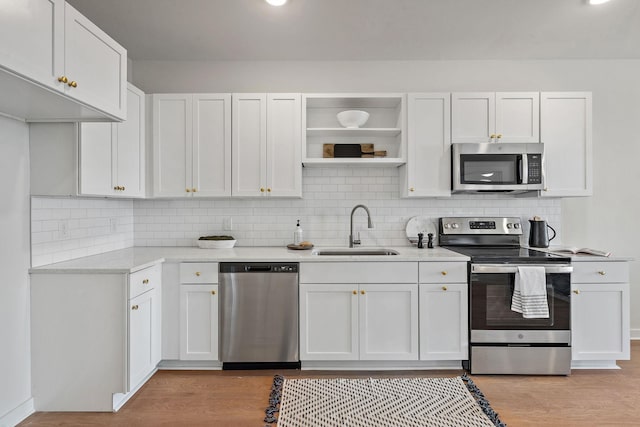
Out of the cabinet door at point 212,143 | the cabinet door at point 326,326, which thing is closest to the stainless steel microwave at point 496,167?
the cabinet door at point 326,326

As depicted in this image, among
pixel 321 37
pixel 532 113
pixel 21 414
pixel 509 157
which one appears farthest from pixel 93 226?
pixel 532 113

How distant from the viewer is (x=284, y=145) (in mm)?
3166

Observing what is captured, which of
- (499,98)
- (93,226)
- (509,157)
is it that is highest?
(499,98)

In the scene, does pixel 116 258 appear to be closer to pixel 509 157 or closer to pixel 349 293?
pixel 349 293

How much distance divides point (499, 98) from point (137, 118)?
3.02m

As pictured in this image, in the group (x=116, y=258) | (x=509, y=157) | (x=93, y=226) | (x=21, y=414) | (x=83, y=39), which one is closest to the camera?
(x=83, y=39)

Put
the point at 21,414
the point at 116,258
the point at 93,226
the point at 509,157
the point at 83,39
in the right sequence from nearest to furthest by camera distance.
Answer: the point at 83,39, the point at 21,414, the point at 116,258, the point at 93,226, the point at 509,157

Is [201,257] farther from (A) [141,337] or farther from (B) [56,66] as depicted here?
(B) [56,66]

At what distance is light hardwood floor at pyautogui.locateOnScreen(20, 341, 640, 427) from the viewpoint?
7.25 ft

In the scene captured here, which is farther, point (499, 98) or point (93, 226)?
point (499, 98)

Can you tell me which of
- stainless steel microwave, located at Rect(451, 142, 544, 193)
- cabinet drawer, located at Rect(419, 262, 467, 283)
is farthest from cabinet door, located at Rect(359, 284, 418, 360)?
stainless steel microwave, located at Rect(451, 142, 544, 193)

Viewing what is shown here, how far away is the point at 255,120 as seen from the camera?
3.16m

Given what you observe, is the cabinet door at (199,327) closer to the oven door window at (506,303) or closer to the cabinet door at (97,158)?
the cabinet door at (97,158)

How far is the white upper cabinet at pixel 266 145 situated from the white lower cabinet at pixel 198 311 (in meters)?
0.75
